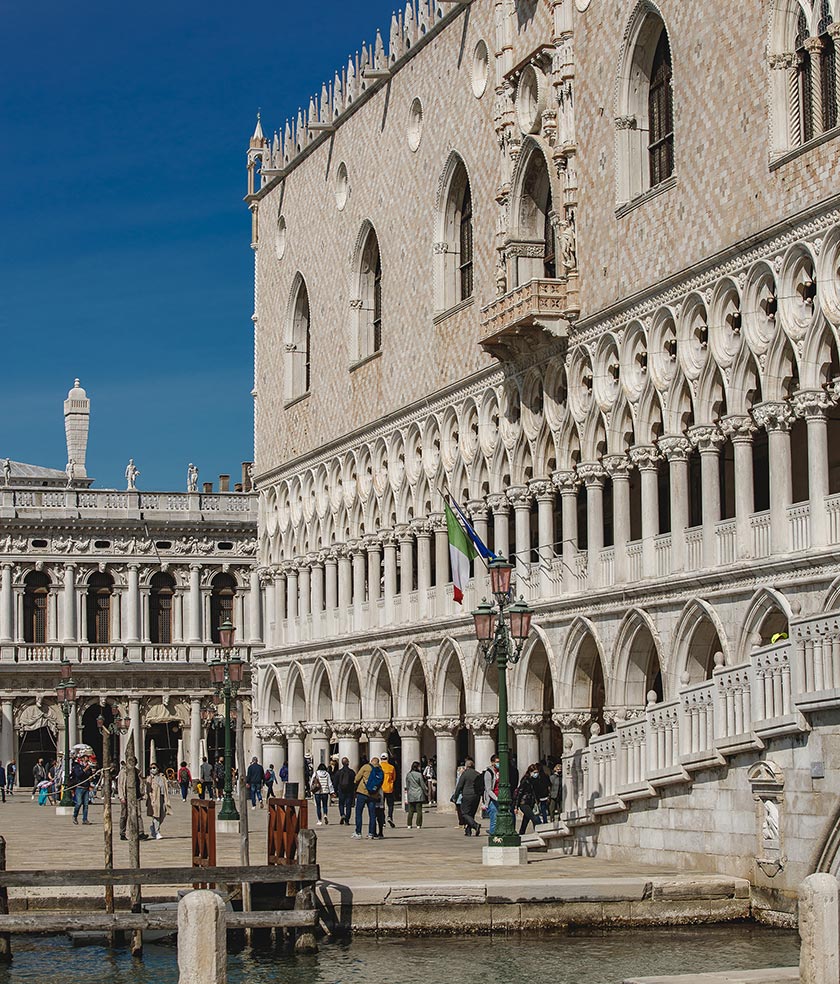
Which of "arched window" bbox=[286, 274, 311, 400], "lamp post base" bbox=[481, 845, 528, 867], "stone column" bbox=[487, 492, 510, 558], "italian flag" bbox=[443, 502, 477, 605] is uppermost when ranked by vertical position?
"arched window" bbox=[286, 274, 311, 400]

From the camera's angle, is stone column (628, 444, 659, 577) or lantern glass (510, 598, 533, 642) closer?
lantern glass (510, 598, 533, 642)

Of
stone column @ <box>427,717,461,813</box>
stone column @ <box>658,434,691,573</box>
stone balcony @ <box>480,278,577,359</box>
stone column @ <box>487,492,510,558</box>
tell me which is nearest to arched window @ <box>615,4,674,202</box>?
stone balcony @ <box>480,278,577,359</box>

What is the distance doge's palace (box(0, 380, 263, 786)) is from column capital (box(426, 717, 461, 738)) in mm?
19872

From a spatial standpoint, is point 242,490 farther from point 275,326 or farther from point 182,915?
point 182,915

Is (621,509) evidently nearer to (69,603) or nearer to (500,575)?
(500,575)

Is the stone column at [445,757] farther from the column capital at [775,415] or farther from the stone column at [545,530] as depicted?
the column capital at [775,415]

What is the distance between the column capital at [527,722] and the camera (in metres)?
31.7

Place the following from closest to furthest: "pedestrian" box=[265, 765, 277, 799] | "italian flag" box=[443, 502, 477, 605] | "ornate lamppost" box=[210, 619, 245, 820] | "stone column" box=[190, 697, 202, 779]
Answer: "ornate lamppost" box=[210, 619, 245, 820] → "italian flag" box=[443, 502, 477, 605] → "pedestrian" box=[265, 765, 277, 799] → "stone column" box=[190, 697, 202, 779]

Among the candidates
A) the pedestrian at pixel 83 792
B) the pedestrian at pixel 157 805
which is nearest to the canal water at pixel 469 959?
the pedestrian at pixel 157 805

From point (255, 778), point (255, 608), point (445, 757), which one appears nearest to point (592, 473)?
point (445, 757)

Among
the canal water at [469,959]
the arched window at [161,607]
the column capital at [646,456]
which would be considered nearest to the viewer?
the canal water at [469,959]

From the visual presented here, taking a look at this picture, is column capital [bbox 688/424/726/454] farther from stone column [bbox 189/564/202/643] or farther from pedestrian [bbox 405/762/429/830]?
stone column [bbox 189/564/202/643]

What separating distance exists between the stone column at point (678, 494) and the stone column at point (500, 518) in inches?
241

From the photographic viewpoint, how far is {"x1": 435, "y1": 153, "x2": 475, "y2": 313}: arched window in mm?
35812
